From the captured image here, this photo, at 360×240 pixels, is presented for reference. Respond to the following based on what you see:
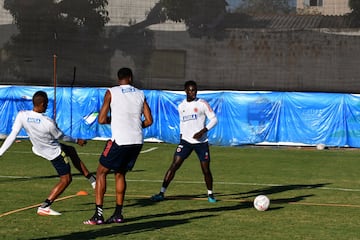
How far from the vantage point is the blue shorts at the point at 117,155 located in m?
10.8

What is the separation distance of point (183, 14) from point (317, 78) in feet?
19.8

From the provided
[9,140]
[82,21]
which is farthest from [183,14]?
[9,140]

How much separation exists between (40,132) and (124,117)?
1.60m

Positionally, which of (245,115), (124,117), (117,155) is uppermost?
(124,117)

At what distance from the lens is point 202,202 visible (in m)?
13.6

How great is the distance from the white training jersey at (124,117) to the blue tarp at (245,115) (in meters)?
18.3

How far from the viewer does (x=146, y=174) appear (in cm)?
1870

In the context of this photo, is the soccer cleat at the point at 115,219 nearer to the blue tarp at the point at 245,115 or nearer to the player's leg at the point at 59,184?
the player's leg at the point at 59,184

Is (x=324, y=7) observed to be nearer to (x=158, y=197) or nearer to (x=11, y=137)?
(x=158, y=197)

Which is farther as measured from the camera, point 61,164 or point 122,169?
point 61,164

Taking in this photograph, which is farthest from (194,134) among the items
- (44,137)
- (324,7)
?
(324,7)

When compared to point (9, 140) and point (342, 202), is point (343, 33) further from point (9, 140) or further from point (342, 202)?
point (9, 140)

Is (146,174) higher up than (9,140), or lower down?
lower down

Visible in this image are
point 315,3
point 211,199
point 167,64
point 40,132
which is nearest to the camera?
point 40,132
